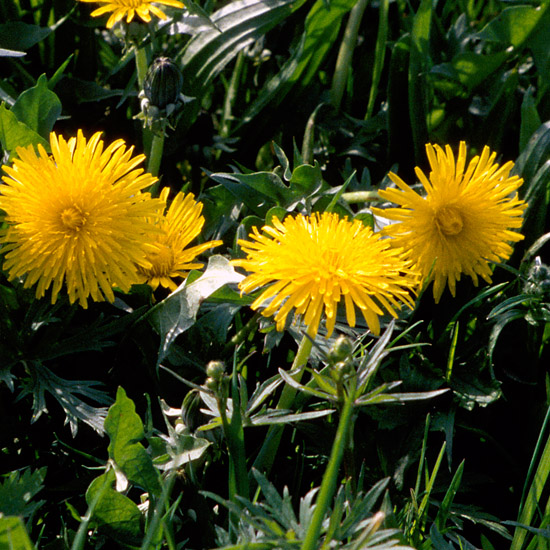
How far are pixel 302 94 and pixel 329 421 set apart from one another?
98 centimetres

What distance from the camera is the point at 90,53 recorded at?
6.15 ft

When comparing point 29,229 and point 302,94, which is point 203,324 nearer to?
point 29,229

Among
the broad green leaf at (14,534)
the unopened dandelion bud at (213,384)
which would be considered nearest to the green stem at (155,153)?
the unopened dandelion bud at (213,384)

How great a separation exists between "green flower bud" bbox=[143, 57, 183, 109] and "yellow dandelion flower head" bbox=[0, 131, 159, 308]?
9.1 inches

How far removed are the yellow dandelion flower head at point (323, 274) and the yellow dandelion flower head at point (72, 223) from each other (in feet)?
0.74

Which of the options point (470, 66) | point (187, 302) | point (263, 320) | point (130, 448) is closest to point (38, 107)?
point (187, 302)

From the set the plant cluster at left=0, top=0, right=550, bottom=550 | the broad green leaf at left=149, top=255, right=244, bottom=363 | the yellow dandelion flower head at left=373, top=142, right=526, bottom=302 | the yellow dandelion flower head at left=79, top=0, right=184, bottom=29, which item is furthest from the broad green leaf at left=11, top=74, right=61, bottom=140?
the yellow dandelion flower head at left=373, top=142, right=526, bottom=302

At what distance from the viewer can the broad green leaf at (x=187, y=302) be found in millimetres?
1182

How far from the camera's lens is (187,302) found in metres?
1.21

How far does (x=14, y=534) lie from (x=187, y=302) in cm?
51

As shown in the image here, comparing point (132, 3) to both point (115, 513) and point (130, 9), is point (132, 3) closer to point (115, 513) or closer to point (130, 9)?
point (130, 9)

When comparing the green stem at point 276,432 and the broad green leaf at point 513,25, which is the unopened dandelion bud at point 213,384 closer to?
the green stem at point 276,432

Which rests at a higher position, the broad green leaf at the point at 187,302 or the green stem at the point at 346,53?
the green stem at the point at 346,53

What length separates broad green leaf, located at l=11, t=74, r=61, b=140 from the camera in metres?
1.33
